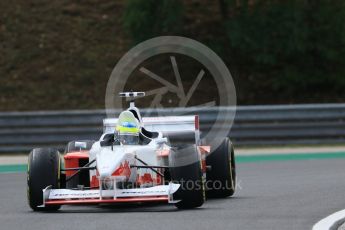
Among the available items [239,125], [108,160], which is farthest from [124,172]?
[239,125]

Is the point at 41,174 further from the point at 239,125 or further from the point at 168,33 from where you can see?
the point at 168,33

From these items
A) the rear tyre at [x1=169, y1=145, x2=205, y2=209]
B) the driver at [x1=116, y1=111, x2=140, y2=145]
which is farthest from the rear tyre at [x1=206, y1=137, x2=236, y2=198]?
the rear tyre at [x1=169, y1=145, x2=205, y2=209]

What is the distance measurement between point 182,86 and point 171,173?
14.4 m

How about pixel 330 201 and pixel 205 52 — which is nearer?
pixel 330 201

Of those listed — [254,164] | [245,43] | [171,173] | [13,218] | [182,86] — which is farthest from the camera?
[182,86]

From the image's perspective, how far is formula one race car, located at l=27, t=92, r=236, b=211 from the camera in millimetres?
12102

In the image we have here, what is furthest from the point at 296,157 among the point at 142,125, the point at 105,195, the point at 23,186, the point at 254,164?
the point at 105,195

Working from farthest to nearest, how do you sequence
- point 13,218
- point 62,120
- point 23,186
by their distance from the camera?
point 62,120 < point 23,186 < point 13,218

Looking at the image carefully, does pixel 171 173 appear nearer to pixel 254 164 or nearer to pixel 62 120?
pixel 254 164

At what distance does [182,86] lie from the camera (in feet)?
87.7

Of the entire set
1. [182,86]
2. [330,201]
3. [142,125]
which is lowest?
[330,201]

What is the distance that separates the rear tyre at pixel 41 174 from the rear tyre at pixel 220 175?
234 cm

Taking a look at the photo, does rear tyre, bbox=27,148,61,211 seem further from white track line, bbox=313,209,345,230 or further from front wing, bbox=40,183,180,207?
white track line, bbox=313,209,345,230

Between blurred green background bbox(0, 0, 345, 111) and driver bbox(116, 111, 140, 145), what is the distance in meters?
12.0
